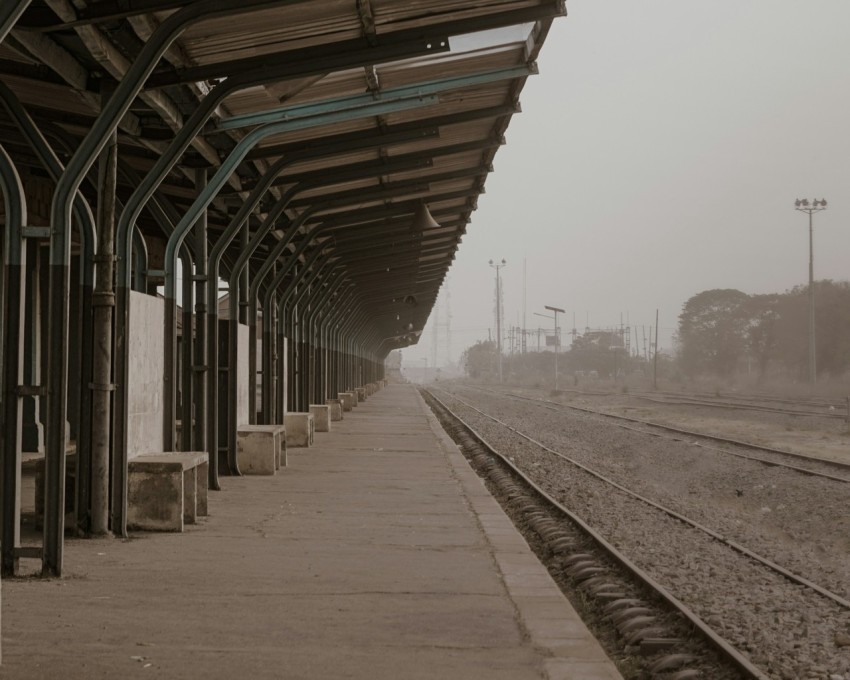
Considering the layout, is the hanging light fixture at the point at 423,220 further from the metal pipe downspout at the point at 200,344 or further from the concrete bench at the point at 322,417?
the concrete bench at the point at 322,417

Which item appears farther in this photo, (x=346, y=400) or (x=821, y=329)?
(x=821, y=329)

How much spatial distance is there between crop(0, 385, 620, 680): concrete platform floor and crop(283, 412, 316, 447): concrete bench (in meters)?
6.44

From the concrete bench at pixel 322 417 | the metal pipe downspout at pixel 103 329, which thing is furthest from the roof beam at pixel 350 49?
the concrete bench at pixel 322 417

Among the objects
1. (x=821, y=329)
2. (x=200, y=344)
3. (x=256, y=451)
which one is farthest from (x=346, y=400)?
(x=821, y=329)

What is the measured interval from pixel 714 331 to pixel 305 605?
81.8m

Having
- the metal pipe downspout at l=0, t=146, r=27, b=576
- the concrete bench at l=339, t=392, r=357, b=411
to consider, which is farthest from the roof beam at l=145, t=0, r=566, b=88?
the concrete bench at l=339, t=392, r=357, b=411

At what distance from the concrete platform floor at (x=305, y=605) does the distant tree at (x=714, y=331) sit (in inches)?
2959

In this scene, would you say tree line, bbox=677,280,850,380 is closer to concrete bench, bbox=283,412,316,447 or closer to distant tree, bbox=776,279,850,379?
distant tree, bbox=776,279,850,379

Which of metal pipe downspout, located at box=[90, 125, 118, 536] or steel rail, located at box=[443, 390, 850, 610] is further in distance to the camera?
steel rail, located at box=[443, 390, 850, 610]

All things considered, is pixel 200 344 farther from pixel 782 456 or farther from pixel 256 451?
pixel 782 456

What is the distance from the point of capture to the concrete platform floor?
13.3ft

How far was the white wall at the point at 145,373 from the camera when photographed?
23.3 ft

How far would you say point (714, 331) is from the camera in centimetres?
8306

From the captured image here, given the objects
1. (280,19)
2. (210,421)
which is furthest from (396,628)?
(210,421)
